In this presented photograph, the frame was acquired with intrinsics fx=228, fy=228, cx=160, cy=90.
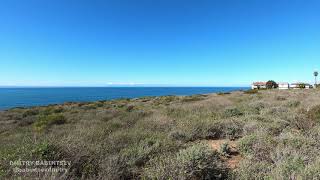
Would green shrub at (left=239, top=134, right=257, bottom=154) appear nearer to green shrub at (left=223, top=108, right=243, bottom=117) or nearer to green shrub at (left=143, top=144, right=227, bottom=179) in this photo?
green shrub at (left=143, top=144, right=227, bottom=179)

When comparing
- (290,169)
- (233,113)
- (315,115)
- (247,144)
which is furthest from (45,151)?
(315,115)

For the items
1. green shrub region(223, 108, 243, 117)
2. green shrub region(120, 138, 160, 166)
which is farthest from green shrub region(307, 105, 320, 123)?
green shrub region(120, 138, 160, 166)

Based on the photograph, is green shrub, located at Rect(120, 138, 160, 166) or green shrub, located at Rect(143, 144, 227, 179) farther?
green shrub, located at Rect(120, 138, 160, 166)

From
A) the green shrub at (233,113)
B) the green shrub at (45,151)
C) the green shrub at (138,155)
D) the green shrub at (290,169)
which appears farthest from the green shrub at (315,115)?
the green shrub at (45,151)

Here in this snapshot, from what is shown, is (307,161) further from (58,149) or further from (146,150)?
(58,149)

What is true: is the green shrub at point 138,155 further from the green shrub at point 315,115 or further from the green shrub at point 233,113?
the green shrub at point 315,115

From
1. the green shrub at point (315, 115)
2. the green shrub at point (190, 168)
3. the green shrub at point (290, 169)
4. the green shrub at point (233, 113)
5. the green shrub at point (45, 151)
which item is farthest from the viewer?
the green shrub at point (233, 113)

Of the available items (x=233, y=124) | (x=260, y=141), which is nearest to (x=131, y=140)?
(x=260, y=141)

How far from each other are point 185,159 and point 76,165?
215 centimetres

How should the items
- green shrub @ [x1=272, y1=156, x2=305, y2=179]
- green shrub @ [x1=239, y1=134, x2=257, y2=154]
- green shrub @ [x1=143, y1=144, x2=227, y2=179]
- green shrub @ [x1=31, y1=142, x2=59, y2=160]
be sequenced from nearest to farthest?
green shrub @ [x1=272, y1=156, x2=305, y2=179] < green shrub @ [x1=143, y1=144, x2=227, y2=179] < green shrub @ [x1=31, y1=142, x2=59, y2=160] < green shrub @ [x1=239, y1=134, x2=257, y2=154]

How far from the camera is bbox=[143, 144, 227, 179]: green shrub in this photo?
4.00 m

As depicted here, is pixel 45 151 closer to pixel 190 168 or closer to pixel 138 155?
pixel 138 155

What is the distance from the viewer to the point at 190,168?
425 cm

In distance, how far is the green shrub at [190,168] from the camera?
13.1ft
